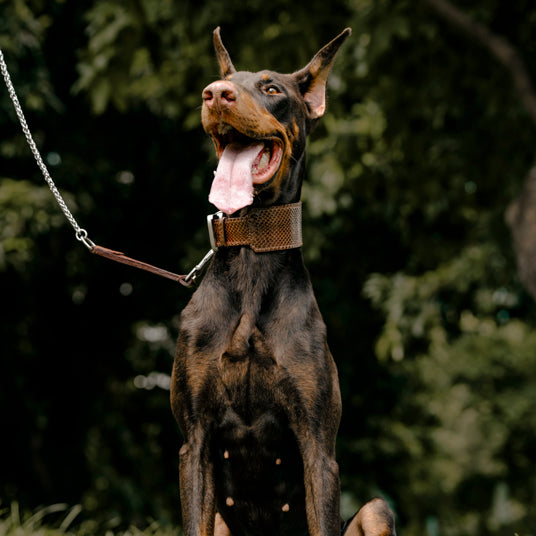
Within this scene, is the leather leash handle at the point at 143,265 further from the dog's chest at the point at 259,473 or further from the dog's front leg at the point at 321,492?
the dog's front leg at the point at 321,492

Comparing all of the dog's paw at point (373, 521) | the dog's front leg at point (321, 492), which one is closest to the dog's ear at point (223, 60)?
the dog's front leg at point (321, 492)

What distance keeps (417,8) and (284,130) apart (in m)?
4.68

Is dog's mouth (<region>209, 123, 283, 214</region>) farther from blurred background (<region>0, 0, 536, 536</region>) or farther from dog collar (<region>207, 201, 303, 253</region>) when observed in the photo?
blurred background (<region>0, 0, 536, 536</region>)

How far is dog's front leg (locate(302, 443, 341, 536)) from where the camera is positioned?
2.84 m

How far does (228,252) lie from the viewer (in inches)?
123

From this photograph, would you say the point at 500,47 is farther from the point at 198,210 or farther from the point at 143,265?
the point at 198,210

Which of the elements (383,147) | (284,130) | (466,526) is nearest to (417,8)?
(383,147)

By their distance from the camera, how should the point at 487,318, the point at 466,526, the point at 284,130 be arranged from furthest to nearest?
1. the point at 466,526
2. the point at 487,318
3. the point at 284,130

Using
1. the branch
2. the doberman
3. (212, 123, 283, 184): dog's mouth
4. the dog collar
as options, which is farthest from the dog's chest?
the branch

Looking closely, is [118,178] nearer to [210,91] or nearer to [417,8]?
[417,8]

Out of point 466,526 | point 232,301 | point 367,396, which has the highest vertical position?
point 232,301

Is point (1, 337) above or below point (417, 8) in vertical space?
below

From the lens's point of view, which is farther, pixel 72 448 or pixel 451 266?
pixel 72 448

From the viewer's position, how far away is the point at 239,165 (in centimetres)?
287
